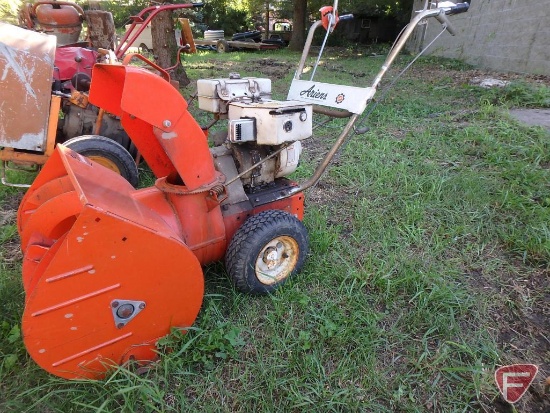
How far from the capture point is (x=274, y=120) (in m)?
1.92

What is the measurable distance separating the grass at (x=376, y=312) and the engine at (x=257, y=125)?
649 mm

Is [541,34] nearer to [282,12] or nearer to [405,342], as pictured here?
[405,342]

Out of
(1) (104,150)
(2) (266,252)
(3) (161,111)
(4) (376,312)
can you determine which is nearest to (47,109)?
(1) (104,150)

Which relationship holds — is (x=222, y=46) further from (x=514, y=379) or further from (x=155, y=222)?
(x=514, y=379)

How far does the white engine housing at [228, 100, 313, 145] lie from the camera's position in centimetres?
193

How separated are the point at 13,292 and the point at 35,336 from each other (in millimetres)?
882

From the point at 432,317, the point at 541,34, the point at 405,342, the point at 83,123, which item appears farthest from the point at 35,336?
the point at 541,34

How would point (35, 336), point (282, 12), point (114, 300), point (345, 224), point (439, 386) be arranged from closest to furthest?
point (35, 336) → point (114, 300) → point (439, 386) → point (345, 224) → point (282, 12)

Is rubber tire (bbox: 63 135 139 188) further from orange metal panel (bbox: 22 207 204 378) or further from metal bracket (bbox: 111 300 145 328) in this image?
metal bracket (bbox: 111 300 145 328)

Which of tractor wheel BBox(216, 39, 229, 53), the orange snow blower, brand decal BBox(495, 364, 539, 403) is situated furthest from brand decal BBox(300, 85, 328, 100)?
tractor wheel BBox(216, 39, 229, 53)

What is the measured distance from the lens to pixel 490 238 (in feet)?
8.89

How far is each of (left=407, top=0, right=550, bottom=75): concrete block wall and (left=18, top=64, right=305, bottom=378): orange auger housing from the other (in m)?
8.00

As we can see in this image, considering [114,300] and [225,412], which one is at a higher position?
[114,300]

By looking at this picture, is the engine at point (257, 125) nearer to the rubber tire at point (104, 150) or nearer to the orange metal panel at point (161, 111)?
the orange metal panel at point (161, 111)
